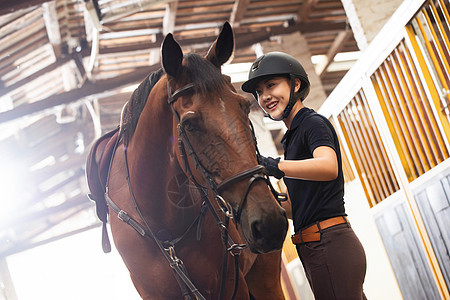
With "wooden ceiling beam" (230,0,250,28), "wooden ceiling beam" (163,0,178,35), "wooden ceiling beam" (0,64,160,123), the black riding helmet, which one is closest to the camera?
the black riding helmet

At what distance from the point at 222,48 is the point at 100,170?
3.01ft

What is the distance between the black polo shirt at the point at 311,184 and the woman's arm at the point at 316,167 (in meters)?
0.04

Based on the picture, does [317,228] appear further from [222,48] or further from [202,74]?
[222,48]

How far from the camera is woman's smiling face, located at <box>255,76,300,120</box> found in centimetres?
204

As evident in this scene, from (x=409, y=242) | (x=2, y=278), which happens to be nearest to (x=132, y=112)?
(x=409, y=242)

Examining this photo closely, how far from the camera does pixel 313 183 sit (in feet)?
6.25

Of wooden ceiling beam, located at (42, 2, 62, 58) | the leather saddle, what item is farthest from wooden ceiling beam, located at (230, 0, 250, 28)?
the leather saddle

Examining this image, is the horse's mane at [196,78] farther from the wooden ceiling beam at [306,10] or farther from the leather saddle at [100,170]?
the wooden ceiling beam at [306,10]

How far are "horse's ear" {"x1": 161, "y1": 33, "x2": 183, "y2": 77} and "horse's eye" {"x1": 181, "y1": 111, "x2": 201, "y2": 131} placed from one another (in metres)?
0.23

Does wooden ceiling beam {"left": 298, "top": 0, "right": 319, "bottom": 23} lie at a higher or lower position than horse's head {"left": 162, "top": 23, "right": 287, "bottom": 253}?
higher

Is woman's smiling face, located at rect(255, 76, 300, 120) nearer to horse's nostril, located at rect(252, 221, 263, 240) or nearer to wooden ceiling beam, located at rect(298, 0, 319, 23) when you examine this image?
horse's nostril, located at rect(252, 221, 263, 240)

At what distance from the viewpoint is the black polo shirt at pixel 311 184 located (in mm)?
1853

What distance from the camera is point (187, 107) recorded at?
1.88m

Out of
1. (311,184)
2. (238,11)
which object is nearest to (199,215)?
(311,184)
